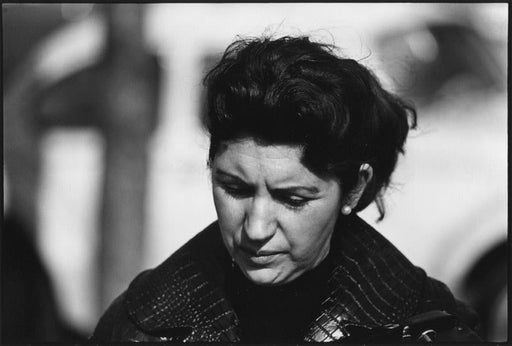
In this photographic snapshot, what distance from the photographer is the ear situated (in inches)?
60.2

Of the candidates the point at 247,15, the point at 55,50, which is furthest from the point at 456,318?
the point at 55,50

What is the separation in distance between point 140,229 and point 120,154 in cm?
33

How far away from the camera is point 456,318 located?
5.30 feet

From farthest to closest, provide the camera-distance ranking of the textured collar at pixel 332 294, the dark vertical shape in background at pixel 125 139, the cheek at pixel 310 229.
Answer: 1. the dark vertical shape in background at pixel 125 139
2. the textured collar at pixel 332 294
3. the cheek at pixel 310 229

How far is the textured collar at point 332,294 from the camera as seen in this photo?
161cm

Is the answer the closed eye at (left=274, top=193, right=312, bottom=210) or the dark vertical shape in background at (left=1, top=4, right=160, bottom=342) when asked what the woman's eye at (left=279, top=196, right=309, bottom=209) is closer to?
the closed eye at (left=274, top=193, right=312, bottom=210)

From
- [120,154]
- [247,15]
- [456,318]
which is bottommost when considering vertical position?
[456,318]

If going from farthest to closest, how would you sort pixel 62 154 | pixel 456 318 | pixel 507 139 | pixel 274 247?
pixel 62 154 → pixel 507 139 → pixel 456 318 → pixel 274 247

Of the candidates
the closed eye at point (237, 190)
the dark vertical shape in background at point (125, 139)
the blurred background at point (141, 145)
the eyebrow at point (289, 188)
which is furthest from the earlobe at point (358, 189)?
the dark vertical shape in background at point (125, 139)

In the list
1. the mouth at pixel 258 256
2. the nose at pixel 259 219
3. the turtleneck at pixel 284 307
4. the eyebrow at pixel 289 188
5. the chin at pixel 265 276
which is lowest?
the turtleneck at pixel 284 307

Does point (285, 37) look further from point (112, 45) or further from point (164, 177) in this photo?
point (112, 45)

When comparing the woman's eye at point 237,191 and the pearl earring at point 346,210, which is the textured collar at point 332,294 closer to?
the pearl earring at point 346,210

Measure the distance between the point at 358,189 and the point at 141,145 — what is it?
1235mm

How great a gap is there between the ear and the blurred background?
0.60 meters
